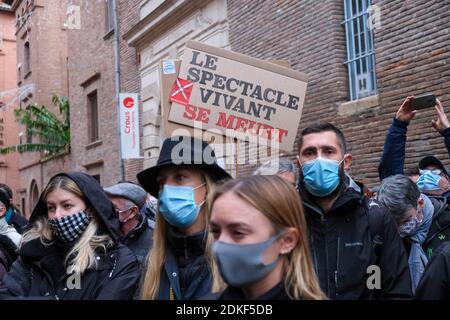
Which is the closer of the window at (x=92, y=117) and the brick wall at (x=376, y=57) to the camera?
the brick wall at (x=376, y=57)

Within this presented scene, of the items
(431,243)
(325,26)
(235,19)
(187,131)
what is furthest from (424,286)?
(235,19)

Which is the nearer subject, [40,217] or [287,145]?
[40,217]

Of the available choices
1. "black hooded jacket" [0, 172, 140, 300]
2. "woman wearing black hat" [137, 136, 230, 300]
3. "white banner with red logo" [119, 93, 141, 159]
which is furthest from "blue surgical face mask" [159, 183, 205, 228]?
"white banner with red logo" [119, 93, 141, 159]

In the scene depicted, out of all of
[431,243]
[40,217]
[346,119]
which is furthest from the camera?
[346,119]

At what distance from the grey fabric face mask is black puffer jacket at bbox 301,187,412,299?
0.80 meters

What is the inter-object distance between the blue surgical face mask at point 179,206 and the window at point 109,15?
1498 cm

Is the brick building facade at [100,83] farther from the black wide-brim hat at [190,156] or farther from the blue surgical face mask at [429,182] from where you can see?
the black wide-brim hat at [190,156]

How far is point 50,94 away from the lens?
79.3 ft

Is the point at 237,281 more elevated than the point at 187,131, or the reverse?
the point at 187,131

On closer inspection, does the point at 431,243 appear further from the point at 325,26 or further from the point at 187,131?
the point at 325,26

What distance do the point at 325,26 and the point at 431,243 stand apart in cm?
576

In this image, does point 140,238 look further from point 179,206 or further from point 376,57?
point 376,57

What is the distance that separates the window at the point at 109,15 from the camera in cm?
1694

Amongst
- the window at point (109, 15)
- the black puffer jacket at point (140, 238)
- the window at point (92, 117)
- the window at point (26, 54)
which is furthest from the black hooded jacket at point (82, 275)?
the window at point (26, 54)
